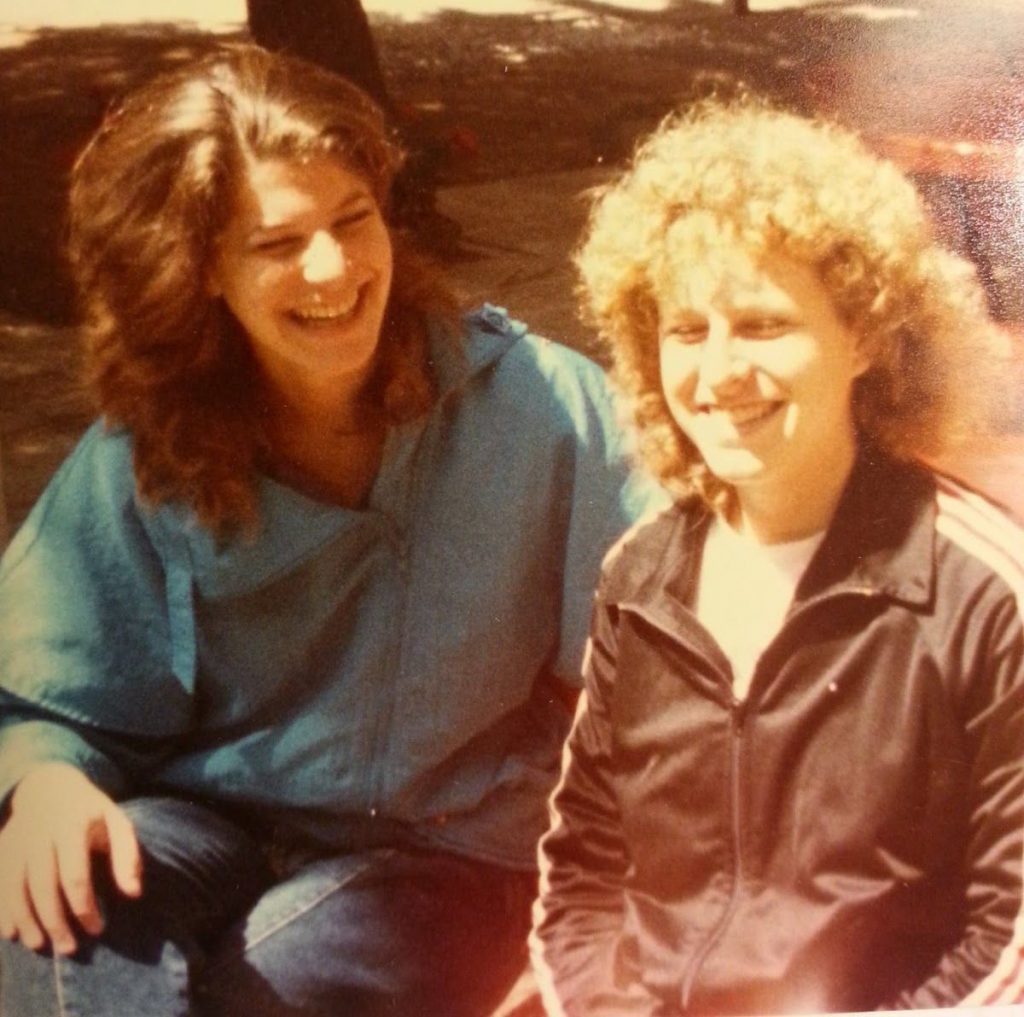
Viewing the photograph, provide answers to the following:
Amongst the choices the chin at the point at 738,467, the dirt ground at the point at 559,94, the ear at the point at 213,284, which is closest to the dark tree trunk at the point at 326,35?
the dirt ground at the point at 559,94

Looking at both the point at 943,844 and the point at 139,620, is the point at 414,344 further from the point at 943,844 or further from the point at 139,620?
the point at 943,844

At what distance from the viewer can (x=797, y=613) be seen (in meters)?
1.21

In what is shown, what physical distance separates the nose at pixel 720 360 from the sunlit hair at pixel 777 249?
5cm

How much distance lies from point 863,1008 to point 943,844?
7.2 inches

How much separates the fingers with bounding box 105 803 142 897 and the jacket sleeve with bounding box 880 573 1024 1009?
730mm

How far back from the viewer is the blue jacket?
126 centimetres

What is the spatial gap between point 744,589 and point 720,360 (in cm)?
22

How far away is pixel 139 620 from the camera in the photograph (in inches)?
49.8

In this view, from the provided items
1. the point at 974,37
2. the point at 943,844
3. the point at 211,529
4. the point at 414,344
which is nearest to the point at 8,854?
the point at 211,529

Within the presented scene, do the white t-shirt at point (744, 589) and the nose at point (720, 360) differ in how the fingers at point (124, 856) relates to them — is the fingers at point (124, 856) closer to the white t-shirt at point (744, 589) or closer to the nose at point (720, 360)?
the white t-shirt at point (744, 589)

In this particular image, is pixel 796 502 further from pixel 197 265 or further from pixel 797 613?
pixel 197 265

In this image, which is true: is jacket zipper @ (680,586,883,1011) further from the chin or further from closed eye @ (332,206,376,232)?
closed eye @ (332,206,376,232)

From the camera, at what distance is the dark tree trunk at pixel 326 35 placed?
1.24 metres

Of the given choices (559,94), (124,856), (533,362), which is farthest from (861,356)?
(124,856)
